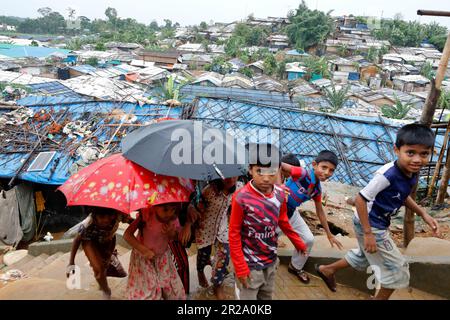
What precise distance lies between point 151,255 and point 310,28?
51.9 meters

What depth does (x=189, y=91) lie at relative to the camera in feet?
76.7

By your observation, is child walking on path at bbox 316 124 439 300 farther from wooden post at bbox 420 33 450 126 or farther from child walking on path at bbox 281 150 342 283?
wooden post at bbox 420 33 450 126

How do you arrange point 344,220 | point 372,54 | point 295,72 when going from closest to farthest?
point 344,220
point 295,72
point 372,54

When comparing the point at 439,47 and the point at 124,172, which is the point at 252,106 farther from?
the point at 439,47

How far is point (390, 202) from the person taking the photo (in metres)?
2.48

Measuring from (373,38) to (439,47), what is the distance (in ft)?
29.9

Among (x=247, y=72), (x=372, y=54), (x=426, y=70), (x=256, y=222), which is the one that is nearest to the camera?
(x=256, y=222)

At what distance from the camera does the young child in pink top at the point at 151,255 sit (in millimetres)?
2451

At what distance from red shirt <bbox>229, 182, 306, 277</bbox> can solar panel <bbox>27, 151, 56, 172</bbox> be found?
8388 millimetres

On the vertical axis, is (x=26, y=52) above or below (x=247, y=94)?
above

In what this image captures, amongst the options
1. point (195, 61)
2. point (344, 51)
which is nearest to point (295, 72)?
point (195, 61)

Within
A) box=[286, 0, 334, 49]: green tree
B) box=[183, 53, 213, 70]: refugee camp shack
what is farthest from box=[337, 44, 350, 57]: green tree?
box=[183, 53, 213, 70]: refugee camp shack

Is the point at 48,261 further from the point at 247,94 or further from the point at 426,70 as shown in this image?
the point at 426,70

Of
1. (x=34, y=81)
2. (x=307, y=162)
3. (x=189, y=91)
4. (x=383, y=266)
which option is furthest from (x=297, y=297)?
(x=34, y=81)
